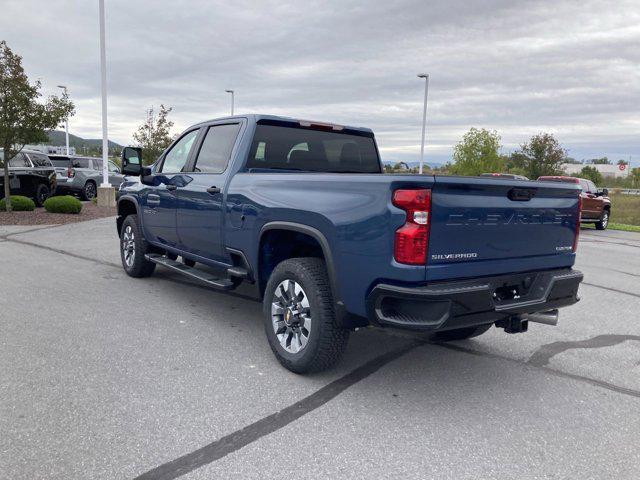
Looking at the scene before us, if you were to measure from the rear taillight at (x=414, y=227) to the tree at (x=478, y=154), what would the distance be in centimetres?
4599

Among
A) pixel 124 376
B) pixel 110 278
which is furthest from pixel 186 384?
pixel 110 278

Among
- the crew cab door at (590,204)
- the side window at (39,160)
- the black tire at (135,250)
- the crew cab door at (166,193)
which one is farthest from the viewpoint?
the crew cab door at (590,204)

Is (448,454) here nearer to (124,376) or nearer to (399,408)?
(399,408)

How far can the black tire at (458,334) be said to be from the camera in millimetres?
4738

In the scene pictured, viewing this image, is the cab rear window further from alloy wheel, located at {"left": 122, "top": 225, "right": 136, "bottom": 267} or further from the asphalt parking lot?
alloy wheel, located at {"left": 122, "top": 225, "right": 136, "bottom": 267}

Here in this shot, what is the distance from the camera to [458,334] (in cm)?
480

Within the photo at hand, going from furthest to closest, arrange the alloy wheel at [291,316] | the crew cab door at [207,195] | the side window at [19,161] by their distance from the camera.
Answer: the side window at [19,161]
the crew cab door at [207,195]
the alloy wheel at [291,316]

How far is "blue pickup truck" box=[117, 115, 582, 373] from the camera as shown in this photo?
320cm

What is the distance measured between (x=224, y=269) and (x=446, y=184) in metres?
2.59

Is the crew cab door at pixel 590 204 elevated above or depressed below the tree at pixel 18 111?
below

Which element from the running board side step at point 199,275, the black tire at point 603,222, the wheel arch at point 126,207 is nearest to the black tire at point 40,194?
the wheel arch at point 126,207

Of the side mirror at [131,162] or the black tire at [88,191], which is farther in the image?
the black tire at [88,191]

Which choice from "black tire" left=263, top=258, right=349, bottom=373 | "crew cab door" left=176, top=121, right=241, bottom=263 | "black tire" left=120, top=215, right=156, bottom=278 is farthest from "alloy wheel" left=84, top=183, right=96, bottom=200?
"black tire" left=263, top=258, right=349, bottom=373

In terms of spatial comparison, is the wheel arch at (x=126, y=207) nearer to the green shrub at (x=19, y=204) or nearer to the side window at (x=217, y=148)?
the side window at (x=217, y=148)
